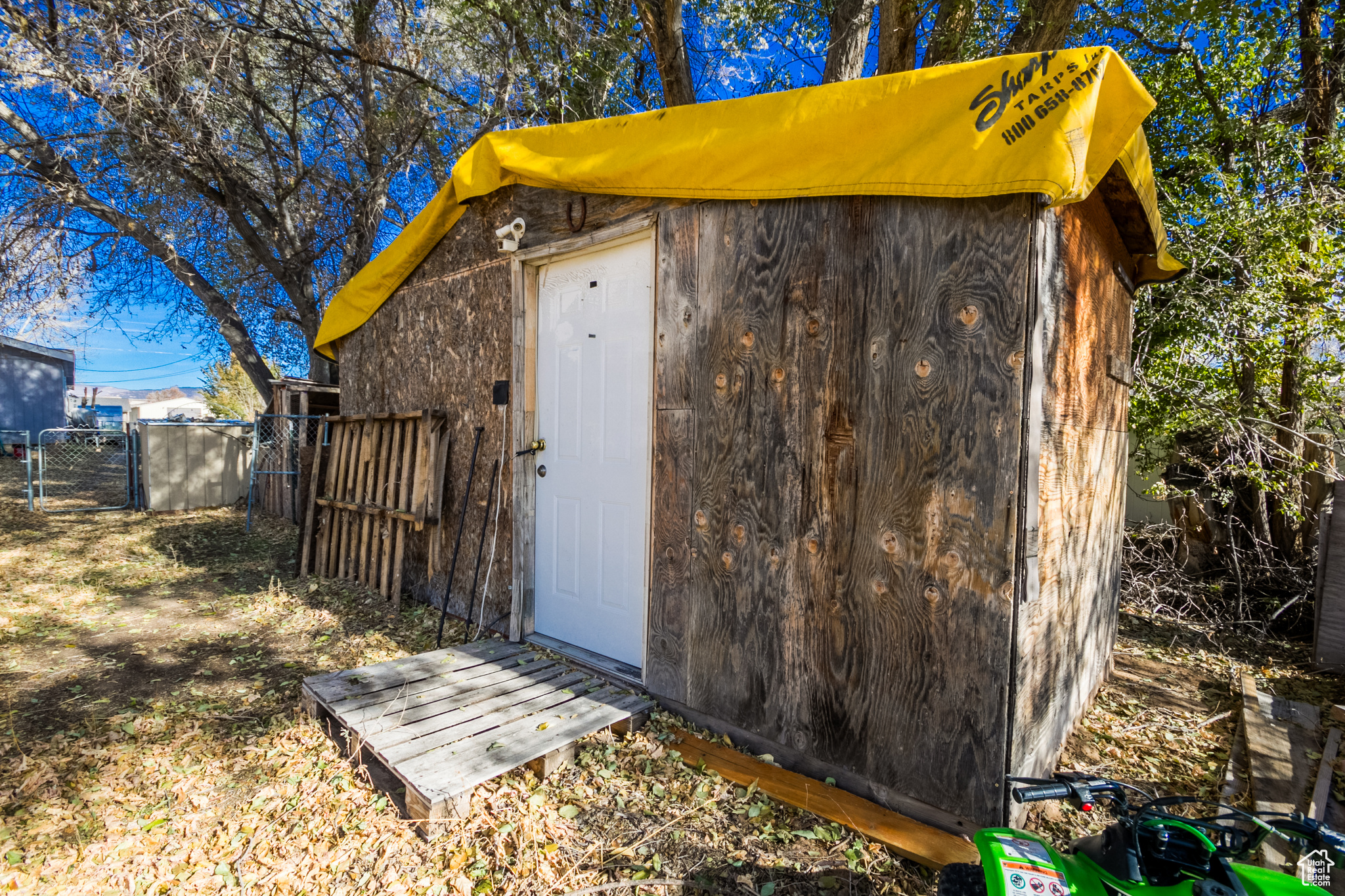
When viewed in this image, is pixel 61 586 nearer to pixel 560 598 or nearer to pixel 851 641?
pixel 560 598

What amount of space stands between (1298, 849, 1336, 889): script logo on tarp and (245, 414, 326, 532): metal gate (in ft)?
29.8

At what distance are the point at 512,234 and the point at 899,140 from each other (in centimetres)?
251

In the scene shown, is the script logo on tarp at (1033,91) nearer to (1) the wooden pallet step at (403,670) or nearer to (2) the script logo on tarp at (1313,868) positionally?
(2) the script logo on tarp at (1313,868)

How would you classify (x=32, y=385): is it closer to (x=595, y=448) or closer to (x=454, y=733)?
(x=595, y=448)

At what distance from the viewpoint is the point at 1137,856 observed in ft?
3.90

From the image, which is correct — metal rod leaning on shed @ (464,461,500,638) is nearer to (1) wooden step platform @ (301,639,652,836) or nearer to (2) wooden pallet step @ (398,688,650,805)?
(1) wooden step platform @ (301,639,652,836)

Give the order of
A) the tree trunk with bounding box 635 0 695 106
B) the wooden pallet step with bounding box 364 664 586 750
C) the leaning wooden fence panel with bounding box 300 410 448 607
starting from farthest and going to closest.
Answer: the tree trunk with bounding box 635 0 695 106, the leaning wooden fence panel with bounding box 300 410 448 607, the wooden pallet step with bounding box 364 664 586 750

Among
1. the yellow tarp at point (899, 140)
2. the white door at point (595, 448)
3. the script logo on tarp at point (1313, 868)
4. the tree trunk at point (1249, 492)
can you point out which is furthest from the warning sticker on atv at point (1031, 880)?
the tree trunk at point (1249, 492)

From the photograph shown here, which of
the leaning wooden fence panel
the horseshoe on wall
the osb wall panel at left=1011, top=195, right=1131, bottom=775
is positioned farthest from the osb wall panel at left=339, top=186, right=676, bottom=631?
the osb wall panel at left=1011, top=195, right=1131, bottom=775

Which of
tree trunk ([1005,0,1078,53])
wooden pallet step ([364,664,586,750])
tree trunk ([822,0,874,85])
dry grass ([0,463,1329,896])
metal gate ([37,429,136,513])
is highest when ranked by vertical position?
tree trunk ([822,0,874,85])

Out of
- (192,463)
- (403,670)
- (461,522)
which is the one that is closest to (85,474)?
(192,463)

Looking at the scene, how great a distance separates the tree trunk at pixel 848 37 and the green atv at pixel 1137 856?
20.8ft

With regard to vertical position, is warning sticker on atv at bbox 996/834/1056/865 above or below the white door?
below

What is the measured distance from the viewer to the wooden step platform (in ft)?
8.23
